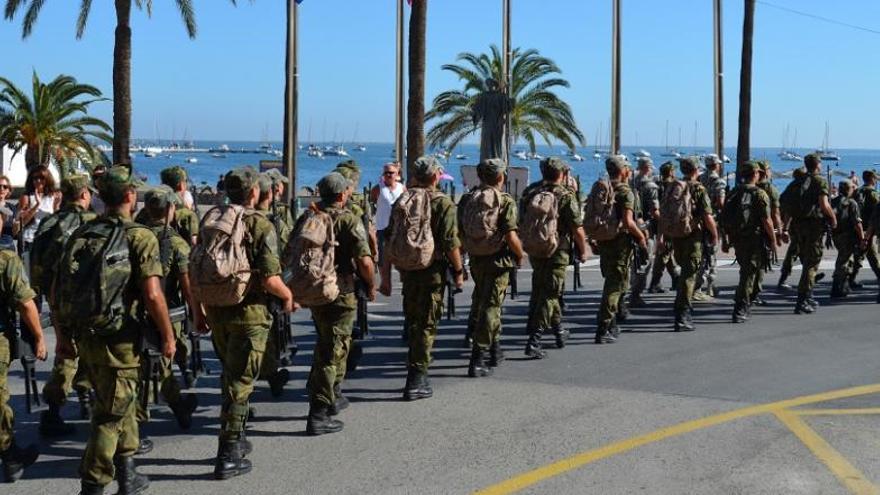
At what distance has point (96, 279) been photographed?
19.6 ft

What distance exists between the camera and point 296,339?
39.0ft

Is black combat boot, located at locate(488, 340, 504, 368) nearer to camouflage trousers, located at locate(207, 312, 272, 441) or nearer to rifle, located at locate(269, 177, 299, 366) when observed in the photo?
rifle, located at locate(269, 177, 299, 366)

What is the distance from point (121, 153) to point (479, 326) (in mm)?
17135

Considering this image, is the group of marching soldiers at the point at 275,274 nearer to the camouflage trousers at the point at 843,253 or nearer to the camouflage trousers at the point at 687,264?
the camouflage trousers at the point at 687,264

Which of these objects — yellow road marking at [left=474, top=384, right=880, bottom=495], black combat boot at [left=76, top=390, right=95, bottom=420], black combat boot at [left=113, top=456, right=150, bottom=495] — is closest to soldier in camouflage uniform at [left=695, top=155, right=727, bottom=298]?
yellow road marking at [left=474, top=384, right=880, bottom=495]

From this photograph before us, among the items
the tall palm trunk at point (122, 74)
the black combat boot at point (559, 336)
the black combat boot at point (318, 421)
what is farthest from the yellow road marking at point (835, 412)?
the tall palm trunk at point (122, 74)

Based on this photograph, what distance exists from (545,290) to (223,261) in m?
4.48

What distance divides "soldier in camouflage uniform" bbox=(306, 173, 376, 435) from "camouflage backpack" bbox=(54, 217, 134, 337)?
6.43 feet

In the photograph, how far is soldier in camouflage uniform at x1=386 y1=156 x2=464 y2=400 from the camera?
883 centimetres

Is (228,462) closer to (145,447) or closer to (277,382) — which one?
(145,447)

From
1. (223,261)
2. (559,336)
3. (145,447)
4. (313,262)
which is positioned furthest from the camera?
(559,336)

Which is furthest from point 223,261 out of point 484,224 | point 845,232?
point 845,232

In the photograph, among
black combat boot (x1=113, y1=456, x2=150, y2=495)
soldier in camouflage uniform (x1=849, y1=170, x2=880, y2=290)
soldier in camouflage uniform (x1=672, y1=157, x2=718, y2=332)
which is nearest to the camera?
black combat boot (x1=113, y1=456, x2=150, y2=495)

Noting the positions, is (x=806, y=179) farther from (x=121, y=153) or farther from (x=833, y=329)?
(x=121, y=153)
